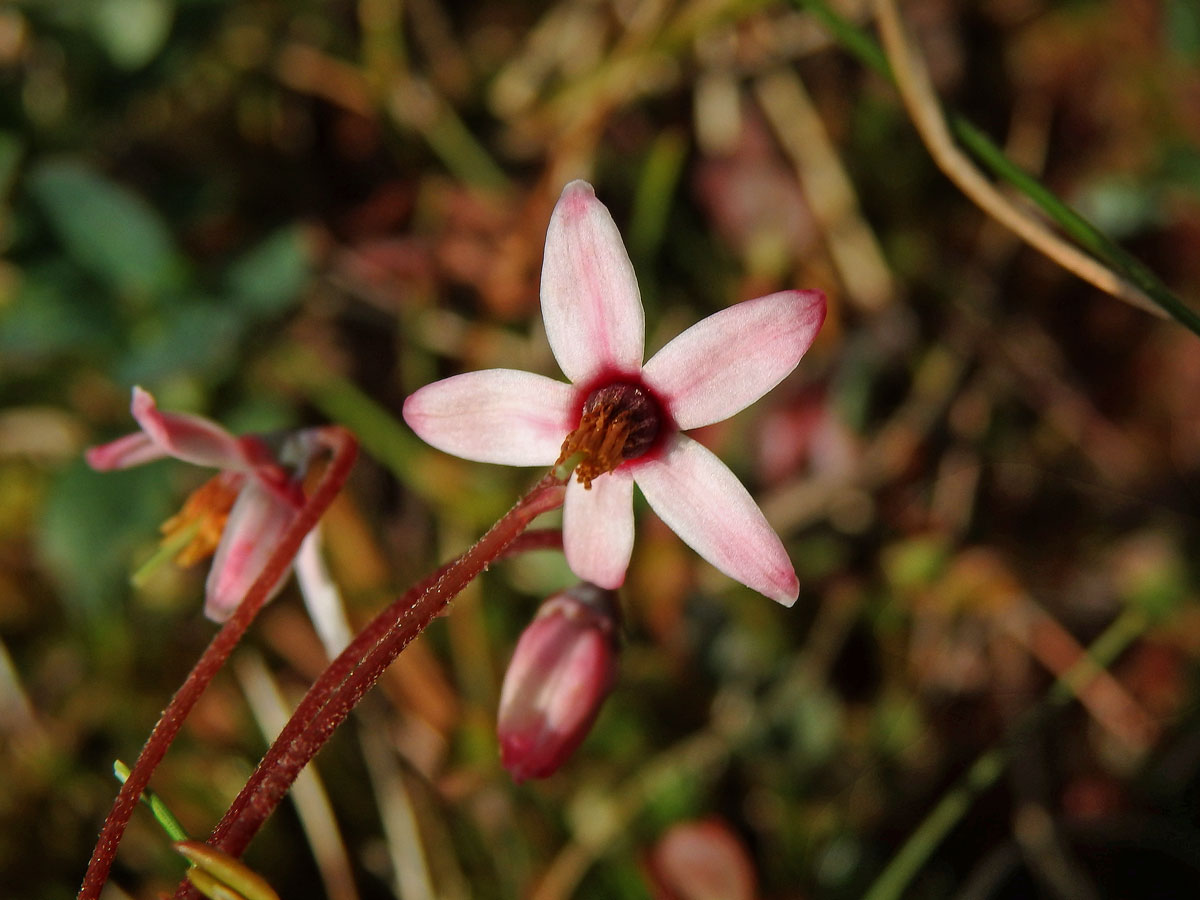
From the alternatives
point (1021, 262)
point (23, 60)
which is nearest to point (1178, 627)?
point (1021, 262)

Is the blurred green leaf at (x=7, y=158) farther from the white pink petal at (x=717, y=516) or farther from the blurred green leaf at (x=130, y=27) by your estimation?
the white pink petal at (x=717, y=516)

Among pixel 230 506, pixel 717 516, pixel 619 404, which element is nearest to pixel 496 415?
pixel 619 404

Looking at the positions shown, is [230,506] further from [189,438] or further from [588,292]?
[588,292]

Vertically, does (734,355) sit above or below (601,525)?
above

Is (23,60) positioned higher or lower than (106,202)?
higher

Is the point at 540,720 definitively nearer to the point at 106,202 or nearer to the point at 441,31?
the point at 106,202

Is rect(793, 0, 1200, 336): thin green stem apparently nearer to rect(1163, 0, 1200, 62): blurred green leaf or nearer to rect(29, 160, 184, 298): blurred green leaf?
rect(1163, 0, 1200, 62): blurred green leaf

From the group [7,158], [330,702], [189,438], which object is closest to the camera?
[330,702]
